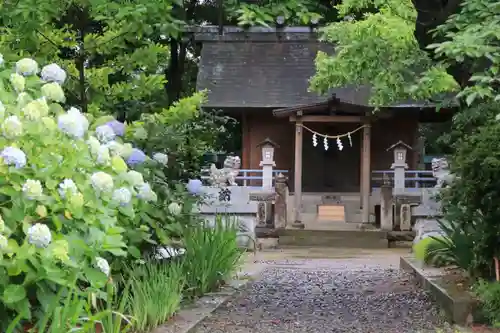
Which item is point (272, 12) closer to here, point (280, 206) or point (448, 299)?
point (448, 299)

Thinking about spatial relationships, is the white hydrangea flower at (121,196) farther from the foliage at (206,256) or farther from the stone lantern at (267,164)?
the stone lantern at (267,164)

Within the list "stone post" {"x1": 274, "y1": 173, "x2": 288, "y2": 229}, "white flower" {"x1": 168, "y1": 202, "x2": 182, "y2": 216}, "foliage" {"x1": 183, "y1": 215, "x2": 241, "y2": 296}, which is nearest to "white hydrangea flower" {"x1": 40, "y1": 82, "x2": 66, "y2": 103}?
"white flower" {"x1": 168, "y1": 202, "x2": 182, "y2": 216}

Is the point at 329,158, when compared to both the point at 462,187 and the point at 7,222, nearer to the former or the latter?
the point at 462,187

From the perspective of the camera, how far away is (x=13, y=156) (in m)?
3.00

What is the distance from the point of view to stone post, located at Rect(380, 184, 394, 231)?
16.5 meters

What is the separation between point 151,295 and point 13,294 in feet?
5.64

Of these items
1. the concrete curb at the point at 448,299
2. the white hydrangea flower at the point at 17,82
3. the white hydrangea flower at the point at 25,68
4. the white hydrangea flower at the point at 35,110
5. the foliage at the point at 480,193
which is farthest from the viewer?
the foliage at the point at 480,193

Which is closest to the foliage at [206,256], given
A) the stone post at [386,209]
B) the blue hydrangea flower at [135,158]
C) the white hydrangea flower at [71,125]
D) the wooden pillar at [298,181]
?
the blue hydrangea flower at [135,158]

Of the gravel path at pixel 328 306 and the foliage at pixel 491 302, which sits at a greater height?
the foliage at pixel 491 302

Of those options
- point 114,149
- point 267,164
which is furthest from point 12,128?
point 267,164

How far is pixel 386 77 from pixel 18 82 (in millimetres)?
4782

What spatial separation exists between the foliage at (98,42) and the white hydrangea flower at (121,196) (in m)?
2.42

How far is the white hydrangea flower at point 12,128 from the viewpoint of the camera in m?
3.13

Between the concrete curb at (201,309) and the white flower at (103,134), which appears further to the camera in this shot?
the concrete curb at (201,309)
